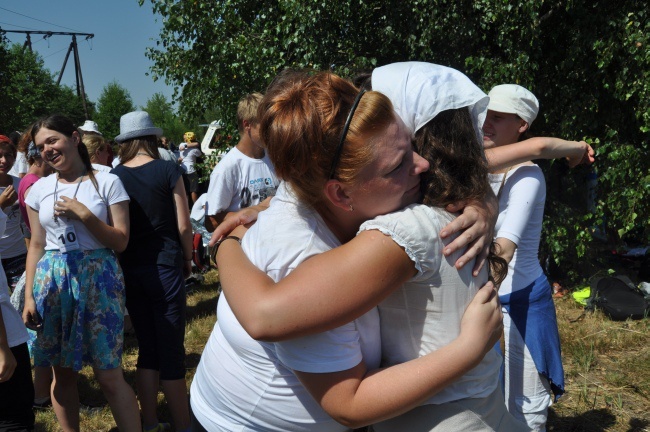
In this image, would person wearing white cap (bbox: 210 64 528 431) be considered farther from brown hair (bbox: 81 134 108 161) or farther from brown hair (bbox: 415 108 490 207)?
brown hair (bbox: 81 134 108 161)

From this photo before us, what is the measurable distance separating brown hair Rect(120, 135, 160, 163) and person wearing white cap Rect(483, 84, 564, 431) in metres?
2.22

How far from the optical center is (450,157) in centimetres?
129

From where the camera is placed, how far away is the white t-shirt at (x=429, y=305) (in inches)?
47.0

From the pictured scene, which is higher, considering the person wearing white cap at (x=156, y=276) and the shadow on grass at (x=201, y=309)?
the person wearing white cap at (x=156, y=276)

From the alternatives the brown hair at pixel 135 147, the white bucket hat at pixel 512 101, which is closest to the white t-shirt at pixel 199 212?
the brown hair at pixel 135 147

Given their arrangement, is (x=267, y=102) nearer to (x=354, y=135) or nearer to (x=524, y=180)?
(x=354, y=135)

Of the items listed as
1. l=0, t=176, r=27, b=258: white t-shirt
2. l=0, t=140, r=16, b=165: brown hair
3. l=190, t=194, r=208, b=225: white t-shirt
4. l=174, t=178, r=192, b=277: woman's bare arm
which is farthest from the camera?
l=190, t=194, r=208, b=225: white t-shirt

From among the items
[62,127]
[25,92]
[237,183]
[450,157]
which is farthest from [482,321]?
[25,92]

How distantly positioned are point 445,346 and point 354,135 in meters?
0.47

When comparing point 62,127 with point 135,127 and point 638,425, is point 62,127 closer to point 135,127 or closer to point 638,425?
point 135,127

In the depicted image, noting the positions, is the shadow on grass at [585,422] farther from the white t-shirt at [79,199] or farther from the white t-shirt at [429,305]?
the white t-shirt at [79,199]

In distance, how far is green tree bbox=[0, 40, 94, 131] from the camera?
23119mm

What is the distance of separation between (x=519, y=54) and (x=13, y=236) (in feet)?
15.1

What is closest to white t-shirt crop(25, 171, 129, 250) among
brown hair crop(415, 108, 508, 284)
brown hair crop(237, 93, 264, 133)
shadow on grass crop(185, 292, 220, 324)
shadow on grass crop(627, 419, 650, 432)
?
brown hair crop(237, 93, 264, 133)
